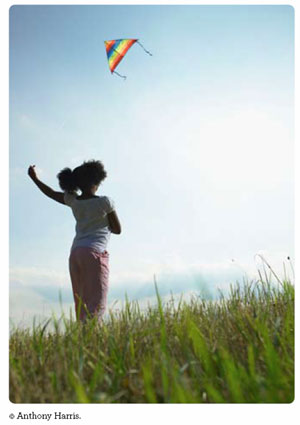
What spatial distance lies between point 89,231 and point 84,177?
0.61 m

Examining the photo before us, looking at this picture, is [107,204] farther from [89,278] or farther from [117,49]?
[117,49]

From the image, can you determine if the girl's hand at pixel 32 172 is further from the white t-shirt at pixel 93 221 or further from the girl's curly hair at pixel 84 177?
the white t-shirt at pixel 93 221

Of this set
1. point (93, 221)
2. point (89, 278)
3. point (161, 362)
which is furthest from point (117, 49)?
point (161, 362)

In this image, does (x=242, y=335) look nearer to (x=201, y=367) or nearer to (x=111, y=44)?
(x=201, y=367)

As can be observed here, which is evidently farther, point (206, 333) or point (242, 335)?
point (206, 333)

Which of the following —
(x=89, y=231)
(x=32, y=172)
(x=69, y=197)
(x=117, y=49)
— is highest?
(x=117, y=49)

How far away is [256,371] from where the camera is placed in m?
1.88

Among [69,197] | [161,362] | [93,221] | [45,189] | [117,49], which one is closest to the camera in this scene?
[161,362]

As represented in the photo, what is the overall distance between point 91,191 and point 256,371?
2.59m

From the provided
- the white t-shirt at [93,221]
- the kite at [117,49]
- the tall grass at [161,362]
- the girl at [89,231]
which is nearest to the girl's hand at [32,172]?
the girl at [89,231]

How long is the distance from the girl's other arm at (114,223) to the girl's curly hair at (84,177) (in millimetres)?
402

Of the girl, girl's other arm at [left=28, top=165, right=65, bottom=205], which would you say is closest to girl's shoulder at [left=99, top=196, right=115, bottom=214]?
the girl

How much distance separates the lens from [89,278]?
144 inches
